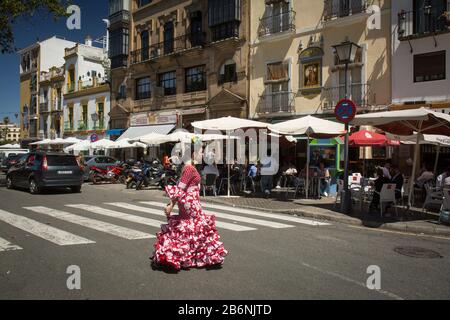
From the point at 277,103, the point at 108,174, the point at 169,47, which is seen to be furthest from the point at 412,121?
the point at 169,47

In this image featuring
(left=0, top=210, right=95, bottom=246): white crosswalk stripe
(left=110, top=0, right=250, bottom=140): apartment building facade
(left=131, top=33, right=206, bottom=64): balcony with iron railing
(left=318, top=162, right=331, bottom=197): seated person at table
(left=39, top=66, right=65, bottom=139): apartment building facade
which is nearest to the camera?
(left=0, top=210, right=95, bottom=246): white crosswalk stripe

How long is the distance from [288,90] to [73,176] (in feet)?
39.0

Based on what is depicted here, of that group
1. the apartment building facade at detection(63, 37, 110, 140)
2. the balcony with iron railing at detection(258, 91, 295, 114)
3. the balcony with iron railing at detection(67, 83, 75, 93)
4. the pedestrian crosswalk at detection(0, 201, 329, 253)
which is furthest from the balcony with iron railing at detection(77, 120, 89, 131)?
the pedestrian crosswalk at detection(0, 201, 329, 253)

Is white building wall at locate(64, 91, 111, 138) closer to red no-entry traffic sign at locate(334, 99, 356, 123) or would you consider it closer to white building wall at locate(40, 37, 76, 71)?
white building wall at locate(40, 37, 76, 71)

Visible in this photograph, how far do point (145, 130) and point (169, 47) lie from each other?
6.38 metres

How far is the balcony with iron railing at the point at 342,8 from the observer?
18.4m

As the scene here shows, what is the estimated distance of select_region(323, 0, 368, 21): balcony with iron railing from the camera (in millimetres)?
18375

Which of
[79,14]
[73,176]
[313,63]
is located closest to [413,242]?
[73,176]

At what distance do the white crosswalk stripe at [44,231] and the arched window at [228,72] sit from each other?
17191 mm

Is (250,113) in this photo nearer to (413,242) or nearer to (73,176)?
(73,176)

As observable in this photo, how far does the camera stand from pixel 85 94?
3825cm

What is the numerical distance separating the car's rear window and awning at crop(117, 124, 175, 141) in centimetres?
1227
